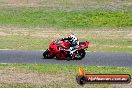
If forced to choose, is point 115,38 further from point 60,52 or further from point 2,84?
point 2,84

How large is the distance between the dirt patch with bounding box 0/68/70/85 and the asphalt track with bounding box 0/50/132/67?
125 inches

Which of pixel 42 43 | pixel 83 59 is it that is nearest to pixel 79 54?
pixel 83 59

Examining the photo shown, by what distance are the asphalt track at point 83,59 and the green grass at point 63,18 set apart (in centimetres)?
1405

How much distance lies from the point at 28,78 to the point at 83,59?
6.46m

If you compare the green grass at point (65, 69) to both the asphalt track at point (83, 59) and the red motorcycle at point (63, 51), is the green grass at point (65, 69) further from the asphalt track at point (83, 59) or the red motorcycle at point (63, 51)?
the red motorcycle at point (63, 51)

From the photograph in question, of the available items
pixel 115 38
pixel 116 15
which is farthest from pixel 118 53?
pixel 116 15

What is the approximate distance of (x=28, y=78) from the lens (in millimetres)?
23203

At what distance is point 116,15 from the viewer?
50.3 m

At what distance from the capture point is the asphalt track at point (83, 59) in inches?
1093

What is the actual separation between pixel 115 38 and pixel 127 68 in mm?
12048

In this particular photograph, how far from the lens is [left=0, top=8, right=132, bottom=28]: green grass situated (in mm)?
45281

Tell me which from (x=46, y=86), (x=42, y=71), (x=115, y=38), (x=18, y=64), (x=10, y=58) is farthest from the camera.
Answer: (x=115, y=38)

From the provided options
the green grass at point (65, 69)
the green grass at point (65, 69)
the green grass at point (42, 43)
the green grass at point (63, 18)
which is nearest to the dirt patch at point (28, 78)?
the green grass at point (65, 69)

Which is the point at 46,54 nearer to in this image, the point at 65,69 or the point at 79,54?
the point at 79,54
